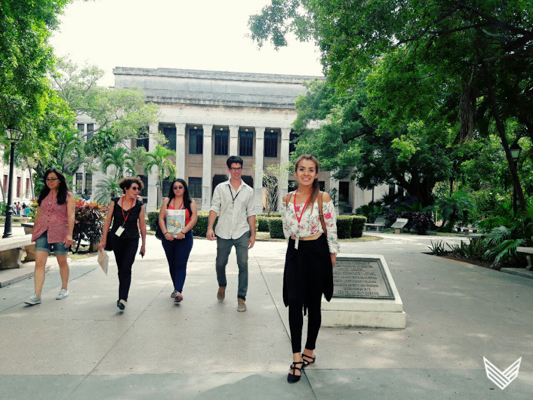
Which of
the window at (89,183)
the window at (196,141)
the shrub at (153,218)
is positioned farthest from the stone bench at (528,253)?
the window at (89,183)

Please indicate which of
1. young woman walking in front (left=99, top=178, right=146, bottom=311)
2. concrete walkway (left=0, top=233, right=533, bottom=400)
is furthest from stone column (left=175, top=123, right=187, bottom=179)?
young woman walking in front (left=99, top=178, right=146, bottom=311)

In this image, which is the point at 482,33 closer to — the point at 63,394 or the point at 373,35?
the point at 373,35

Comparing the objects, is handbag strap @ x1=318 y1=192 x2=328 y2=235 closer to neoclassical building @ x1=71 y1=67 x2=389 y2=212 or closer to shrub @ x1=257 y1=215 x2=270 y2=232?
shrub @ x1=257 y1=215 x2=270 y2=232

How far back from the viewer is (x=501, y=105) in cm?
1293

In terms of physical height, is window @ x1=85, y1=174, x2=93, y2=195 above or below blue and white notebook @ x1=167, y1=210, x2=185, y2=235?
above

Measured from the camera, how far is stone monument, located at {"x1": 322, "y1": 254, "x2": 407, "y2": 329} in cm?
506

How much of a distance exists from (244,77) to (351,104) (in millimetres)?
23163

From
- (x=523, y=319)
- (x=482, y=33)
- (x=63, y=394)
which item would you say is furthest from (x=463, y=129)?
(x=63, y=394)

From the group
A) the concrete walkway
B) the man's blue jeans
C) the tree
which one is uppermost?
the tree

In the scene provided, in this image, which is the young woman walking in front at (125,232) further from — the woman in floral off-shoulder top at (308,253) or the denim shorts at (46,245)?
the woman in floral off-shoulder top at (308,253)

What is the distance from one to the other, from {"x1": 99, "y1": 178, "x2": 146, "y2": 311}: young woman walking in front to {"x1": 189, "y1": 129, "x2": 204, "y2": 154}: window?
43.2 metres

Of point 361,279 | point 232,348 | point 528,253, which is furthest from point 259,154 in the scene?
point 232,348

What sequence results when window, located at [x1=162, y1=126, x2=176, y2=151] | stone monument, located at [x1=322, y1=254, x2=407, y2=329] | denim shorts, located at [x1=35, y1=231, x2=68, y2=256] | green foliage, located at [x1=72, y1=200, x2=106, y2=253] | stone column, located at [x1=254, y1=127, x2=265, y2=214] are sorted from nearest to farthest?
1. stone monument, located at [x1=322, y1=254, x2=407, y2=329]
2. denim shorts, located at [x1=35, y1=231, x2=68, y2=256]
3. green foliage, located at [x1=72, y1=200, x2=106, y2=253]
4. stone column, located at [x1=254, y1=127, x2=265, y2=214]
5. window, located at [x1=162, y1=126, x2=176, y2=151]

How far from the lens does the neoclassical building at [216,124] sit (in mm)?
45562
